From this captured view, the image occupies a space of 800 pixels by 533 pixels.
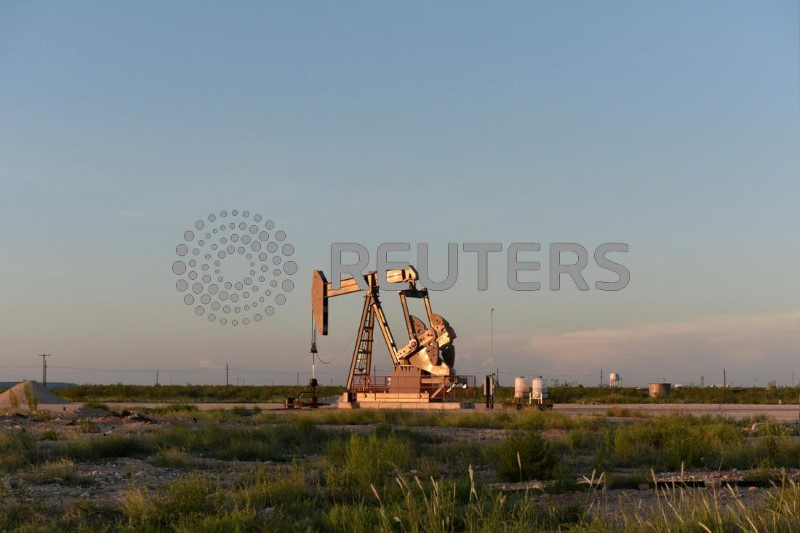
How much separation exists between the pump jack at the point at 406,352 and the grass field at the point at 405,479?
12.8 metres

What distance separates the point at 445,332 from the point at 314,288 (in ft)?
23.3

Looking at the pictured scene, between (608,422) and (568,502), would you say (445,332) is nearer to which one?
(608,422)

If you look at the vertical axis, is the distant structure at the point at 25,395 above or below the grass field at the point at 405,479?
below

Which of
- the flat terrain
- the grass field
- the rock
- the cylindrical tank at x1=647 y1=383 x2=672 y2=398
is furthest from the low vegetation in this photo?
the rock

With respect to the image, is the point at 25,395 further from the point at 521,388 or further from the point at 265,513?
the point at 265,513

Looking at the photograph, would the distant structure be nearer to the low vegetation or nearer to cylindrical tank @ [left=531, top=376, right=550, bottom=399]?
the low vegetation

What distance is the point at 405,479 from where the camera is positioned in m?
8.55

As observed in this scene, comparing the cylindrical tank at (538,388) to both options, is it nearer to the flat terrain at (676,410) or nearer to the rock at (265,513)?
the flat terrain at (676,410)

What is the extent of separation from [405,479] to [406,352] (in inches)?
1188

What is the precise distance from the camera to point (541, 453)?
1462 centimetres

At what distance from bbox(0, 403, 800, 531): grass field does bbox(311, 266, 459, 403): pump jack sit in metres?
12.8

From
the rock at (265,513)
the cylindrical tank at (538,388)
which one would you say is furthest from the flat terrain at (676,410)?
the rock at (265,513)

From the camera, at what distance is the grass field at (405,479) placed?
904cm

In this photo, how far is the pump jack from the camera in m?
37.9
